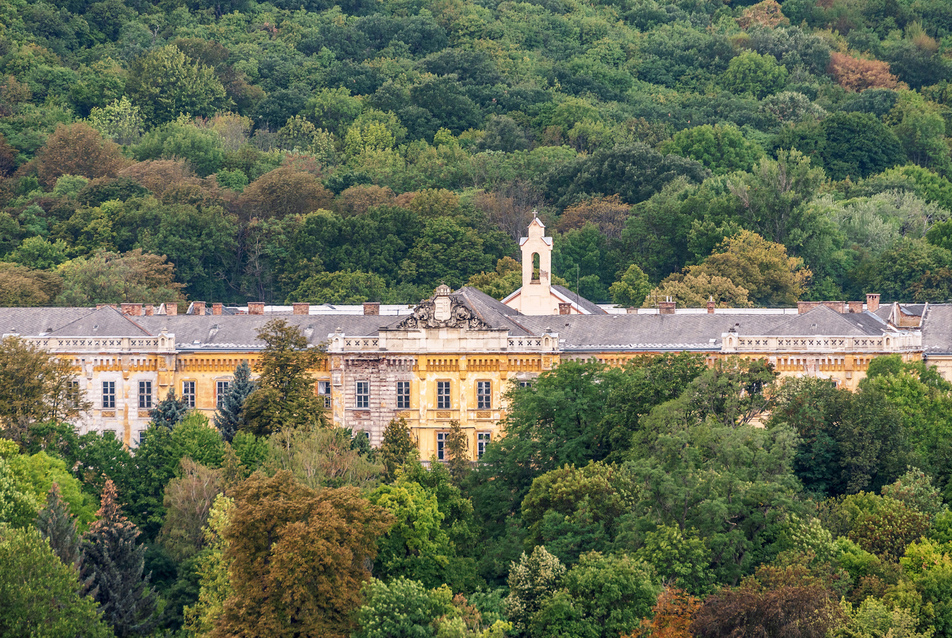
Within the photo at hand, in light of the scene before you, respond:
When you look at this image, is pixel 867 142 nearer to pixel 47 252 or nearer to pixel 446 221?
pixel 446 221

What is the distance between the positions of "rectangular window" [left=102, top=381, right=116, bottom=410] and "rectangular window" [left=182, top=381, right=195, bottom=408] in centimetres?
307

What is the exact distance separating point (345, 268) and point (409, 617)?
69.5 meters

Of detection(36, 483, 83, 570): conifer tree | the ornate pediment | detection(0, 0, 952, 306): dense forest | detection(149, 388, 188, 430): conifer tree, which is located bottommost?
detection(36, 483, 83, 570): conifer tree

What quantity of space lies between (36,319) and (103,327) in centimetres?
455

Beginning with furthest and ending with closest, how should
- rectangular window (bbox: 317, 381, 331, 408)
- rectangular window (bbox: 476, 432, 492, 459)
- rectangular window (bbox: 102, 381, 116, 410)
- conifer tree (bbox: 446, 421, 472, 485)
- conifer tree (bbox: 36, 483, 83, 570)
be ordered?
rectangular window (bbox: 102, 381, 116, 410), rectangular window (bbox: 317, 381, 331, 408), rectangular window (bbox: 476, 432, 492, 459), conifer tree (bbox: 446, 421, 472, 485), conifer tree (bbox: 36, 483, 83, 570)

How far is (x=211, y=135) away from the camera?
158m

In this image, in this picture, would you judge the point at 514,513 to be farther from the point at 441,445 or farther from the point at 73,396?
the point at 73,396

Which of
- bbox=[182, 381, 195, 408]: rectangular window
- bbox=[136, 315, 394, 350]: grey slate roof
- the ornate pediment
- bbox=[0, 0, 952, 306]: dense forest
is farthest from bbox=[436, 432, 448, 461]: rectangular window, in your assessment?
bbox=[0, 0, 952, 306]: dense forest

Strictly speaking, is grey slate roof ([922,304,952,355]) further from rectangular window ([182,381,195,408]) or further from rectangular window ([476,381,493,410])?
rectangular window ([182,381,195,408])

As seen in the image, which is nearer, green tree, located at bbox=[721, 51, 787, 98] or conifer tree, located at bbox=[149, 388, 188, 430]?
conifer tree, located at bbox=[149, 388, 188, 430]

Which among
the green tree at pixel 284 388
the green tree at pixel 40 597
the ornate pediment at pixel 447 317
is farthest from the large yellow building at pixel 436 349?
the green tree at pixel 40 597

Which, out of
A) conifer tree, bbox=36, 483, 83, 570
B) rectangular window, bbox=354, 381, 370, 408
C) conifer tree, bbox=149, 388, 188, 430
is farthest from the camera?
rectangular window, bbox=354, 381, 370, 408

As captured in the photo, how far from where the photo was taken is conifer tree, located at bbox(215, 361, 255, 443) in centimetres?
8212

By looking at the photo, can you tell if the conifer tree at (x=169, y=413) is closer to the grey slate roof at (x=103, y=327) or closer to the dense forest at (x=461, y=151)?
the grey slate roof at (x=103, y=327)
